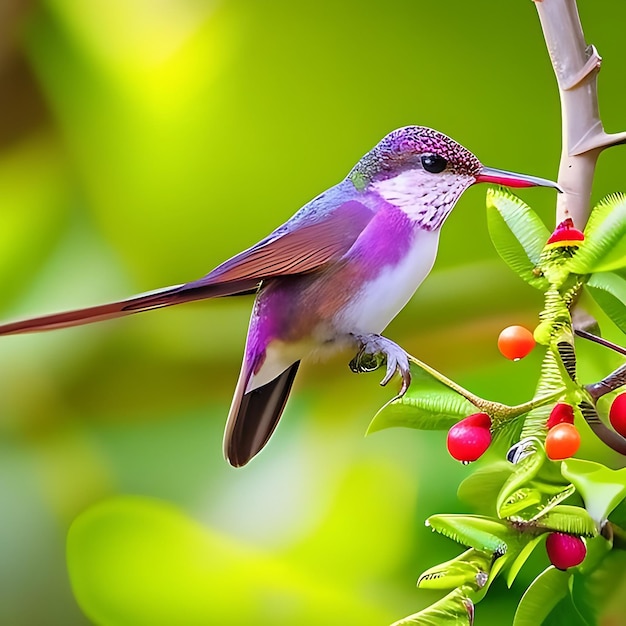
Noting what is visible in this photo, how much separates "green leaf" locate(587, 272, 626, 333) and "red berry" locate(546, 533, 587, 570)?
22cm

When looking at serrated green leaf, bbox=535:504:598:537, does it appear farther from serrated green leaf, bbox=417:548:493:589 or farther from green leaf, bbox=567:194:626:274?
green leaf, bbox=567:194:626:274

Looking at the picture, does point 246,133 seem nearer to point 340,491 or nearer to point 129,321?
point 129,321

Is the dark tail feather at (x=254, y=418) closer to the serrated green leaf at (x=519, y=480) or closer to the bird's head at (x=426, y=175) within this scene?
the bird's head at (x=426, y=175)

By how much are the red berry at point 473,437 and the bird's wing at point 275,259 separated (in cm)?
26

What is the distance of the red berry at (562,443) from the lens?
621mm

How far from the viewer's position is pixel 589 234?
0.60m

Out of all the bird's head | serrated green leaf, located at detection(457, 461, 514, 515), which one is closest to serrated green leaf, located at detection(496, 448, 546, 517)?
serrated green leaf, located at detection(457, 461, 514, 515)

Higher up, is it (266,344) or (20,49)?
(20,49)

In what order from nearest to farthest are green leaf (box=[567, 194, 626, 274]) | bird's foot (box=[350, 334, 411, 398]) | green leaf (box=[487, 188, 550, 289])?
green leaf (box=[567, 194, 626, 274]), green leaf (box=[487, 188, 550, 289]), bird's foot (box=[350, 334, 411, 398])

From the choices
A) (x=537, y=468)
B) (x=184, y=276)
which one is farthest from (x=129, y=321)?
(x=537, y=468)

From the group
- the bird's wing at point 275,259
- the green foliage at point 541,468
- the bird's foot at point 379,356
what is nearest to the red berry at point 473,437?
the green foliage at point 541,468

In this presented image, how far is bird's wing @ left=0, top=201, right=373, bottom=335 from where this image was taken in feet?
2.75

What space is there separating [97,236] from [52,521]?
0.38 meters

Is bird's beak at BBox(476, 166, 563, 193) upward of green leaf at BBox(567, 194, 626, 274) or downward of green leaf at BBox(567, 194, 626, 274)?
upward
